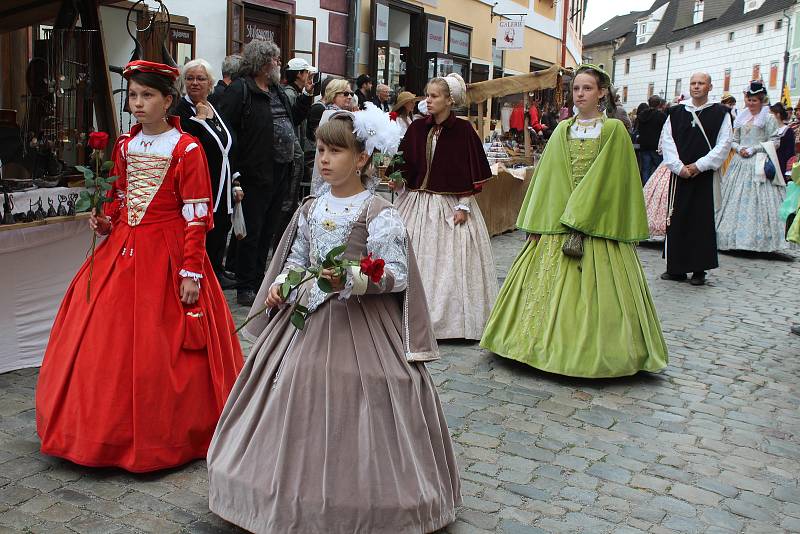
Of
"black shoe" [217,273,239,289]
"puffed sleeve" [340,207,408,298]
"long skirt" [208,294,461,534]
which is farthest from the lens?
"black shoe" [217,273,239,289]

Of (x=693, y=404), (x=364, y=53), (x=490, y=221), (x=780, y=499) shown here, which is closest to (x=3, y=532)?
(x=780, y=499)

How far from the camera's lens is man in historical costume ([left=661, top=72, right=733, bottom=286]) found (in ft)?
26.5

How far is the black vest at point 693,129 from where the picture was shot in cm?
812

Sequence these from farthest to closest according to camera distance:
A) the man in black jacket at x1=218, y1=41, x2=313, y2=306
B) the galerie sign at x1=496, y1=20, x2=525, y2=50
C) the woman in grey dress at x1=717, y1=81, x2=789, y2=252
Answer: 1. the galerie sign at x1=496, y1=20, x2=525, y2=50
2. the woman in grey dress at x1=717, y1=81, x2=789, y2=252
3. the man in black jacket at x1=218, y1=41, x2=313, y2=306

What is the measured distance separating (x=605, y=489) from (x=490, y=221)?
7.18m

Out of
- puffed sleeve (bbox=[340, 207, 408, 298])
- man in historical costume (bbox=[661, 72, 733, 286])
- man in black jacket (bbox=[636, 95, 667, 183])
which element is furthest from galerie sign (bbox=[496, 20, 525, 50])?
puffed sleeve (bbox=[340, 207, 408, 298])

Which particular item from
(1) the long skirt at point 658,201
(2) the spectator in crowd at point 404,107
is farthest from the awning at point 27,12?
(1) the long skirt at point 658,201

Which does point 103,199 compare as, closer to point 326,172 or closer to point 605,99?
point 326,172

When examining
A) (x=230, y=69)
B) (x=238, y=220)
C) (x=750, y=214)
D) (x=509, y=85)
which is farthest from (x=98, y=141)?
(x=509, y=85)

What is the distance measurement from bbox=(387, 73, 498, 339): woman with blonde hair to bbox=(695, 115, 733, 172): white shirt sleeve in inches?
113

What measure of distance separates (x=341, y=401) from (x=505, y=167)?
8.82 meters

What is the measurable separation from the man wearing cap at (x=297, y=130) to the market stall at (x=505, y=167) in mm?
2350

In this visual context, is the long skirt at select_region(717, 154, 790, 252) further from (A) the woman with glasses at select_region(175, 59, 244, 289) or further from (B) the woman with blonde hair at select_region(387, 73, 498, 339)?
(A) the woman with glasses at select_region(175, 59, 244, 289)

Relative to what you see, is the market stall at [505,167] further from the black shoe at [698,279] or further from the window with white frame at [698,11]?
the window with white frame at [698,11]
